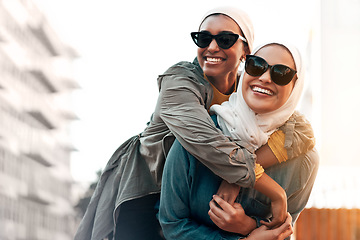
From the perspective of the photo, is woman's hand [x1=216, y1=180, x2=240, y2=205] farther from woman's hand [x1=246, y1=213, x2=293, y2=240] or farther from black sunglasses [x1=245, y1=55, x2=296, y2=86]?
black sunglasses [x1=245, y1=55, x2=296, y2=86]

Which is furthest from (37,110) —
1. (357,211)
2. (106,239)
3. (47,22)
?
(106,239)

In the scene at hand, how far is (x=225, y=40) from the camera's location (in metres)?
1.80

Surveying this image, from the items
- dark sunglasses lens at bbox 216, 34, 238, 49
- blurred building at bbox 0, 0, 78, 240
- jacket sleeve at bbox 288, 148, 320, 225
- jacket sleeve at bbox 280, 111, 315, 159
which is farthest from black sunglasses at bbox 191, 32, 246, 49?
blurred building at bbox 0, 0, 78, 240

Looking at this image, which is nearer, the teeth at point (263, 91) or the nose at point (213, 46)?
the teeth at point (263, 91)

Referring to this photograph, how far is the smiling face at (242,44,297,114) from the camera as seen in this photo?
64.7 inches

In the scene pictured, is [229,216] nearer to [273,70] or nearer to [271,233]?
[271,233]

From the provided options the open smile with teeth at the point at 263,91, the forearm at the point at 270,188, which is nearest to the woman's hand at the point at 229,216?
the forearm at the point at 270,188

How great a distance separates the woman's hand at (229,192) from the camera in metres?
1.66

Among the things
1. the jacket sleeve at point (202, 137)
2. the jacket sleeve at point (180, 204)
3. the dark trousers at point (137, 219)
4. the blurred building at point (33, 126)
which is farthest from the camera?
the blurred building at point (33, 126)

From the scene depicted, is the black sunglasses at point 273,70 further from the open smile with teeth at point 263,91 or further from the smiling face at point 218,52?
the smiling face at point 218,52

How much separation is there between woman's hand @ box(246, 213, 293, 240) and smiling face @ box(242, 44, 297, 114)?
0.36m

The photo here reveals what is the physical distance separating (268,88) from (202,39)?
1.04ft

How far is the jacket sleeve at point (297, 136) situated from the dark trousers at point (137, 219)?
56 centimetres

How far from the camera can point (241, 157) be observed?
157cm
